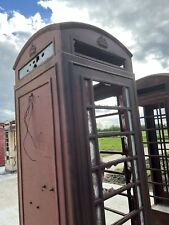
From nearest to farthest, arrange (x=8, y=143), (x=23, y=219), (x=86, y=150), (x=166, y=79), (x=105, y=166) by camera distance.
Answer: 1. (x=86, y=150)
2. (x=105, y=166)
3. (x=23, y=219)
4. (x=166, y=79)
5. (x=8, y=143)

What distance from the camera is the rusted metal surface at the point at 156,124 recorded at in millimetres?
3402

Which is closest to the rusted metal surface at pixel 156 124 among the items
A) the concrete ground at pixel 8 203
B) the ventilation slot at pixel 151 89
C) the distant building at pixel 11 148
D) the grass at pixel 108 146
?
the ventilation slot at pixel 151 89

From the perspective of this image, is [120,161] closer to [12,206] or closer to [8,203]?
[12,206]

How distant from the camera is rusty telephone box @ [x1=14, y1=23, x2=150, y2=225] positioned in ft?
5.43

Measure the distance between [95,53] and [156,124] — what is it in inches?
85.4

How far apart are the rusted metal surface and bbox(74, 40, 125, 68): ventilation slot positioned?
4.07 ft

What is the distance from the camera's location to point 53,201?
5.80 feet

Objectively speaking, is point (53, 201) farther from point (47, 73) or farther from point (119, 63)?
point (119, 63)

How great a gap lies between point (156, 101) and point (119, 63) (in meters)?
1.34

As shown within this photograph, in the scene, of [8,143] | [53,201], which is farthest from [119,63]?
[8,143]

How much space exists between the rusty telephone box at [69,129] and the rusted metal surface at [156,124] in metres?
1.19

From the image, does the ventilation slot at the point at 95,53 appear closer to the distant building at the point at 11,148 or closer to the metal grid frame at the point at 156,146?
the metal grid frame at the point at 156,146

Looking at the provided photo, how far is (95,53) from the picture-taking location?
216 centimetres

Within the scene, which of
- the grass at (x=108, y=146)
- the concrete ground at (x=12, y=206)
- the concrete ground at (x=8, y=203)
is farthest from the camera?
the concrete ground at (x=8, y=203)
